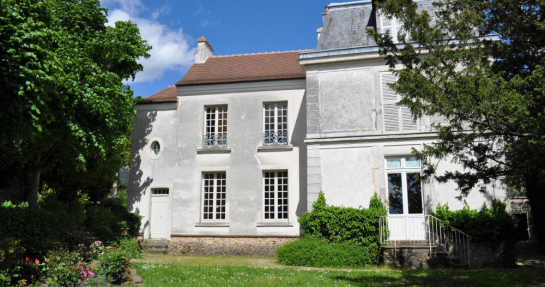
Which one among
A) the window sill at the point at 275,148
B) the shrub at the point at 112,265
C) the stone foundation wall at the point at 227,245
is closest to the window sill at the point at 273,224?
the stone foundation wall at the point at 227,245

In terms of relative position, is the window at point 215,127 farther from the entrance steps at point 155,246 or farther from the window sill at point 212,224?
the entrance steps at point 155,246

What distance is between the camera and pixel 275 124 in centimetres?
1667

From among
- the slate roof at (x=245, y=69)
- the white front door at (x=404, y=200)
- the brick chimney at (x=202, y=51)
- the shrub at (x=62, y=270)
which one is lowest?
the shrub at (x=62, y=270)

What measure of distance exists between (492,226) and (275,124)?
8.32 meters

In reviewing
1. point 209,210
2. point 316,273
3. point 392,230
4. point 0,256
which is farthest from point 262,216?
point 0,256

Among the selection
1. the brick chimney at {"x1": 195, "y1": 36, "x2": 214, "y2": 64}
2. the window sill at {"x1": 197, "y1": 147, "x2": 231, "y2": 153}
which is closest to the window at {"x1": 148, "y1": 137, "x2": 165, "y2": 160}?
the window sill at {"x1": 197, "y1": 147, "x2": 231, "y2": 153}

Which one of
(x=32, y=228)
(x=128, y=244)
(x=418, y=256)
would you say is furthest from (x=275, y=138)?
(x=32, y=228)

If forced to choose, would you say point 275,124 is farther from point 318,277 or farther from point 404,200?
point 318,277

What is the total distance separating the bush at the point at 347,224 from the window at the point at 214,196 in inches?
161

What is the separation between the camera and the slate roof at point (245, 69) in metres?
17.0

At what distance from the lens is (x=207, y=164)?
1672 cm

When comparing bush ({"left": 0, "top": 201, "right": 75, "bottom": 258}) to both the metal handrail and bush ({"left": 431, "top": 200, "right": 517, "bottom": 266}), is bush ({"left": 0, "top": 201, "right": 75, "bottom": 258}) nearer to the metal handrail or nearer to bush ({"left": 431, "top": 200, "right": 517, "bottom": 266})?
the metal handrail

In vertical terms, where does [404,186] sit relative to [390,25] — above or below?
below

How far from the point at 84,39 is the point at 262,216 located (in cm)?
882
